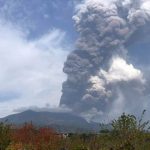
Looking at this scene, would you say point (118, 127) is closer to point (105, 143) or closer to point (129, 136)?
point (129, 136)

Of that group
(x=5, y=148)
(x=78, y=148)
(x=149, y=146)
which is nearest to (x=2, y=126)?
(x=5, y=148)

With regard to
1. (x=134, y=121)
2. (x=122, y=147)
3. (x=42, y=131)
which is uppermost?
(x=42, y=131)

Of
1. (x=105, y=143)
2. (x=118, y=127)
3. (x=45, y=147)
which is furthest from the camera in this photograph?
(x=45, y=147)

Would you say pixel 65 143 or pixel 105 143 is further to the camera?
pixel 65 143

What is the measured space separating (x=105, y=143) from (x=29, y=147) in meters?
13.2

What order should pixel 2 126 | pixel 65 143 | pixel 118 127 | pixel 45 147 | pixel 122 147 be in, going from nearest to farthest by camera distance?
pixel 122 147 → pixel 118 127 → pixel 2 126 → pixel 45 147 → pixel 65 143

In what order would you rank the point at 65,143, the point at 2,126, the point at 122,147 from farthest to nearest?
the point at 65,143 → the point at 2,126 → the point at 122,147

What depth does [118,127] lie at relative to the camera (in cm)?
3491

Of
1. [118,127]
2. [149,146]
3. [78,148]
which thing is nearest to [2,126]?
[78,148]

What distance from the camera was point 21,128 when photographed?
94.8 m

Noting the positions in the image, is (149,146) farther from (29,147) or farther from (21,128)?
(21,128)

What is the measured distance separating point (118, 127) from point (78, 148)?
6165 millimetres

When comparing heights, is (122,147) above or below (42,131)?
below

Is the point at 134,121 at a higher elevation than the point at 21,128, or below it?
Answer: below
